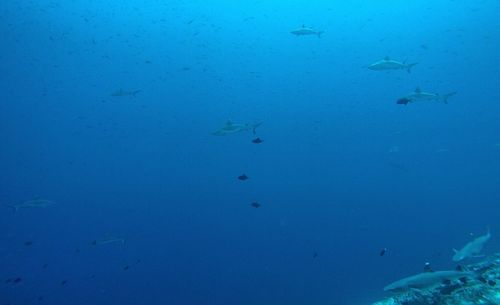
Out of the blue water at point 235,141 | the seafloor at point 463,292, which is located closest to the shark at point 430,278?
the seafloor at point 463,292

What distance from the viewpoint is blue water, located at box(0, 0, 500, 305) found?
28953 millimetres

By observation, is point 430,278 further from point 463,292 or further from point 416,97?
point 416,97

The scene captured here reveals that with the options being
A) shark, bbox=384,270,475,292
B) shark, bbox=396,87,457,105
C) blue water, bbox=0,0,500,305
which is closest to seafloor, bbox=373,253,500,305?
shark, bbox=384,270,475,292

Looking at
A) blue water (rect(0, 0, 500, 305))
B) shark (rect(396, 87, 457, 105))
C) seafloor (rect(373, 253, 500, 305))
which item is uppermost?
shark (rect(396, 87, 457, 105))

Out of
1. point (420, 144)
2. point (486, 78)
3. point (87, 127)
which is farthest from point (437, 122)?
point (87, 127)

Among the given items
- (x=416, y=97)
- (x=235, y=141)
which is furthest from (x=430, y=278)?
(x=235, y=141)

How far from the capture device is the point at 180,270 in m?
31.0

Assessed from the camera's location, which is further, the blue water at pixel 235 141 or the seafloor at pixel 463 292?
the blue water at pixel 235 141

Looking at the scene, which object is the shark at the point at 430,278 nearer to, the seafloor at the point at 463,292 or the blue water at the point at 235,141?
the seafloor at the point at 463,292

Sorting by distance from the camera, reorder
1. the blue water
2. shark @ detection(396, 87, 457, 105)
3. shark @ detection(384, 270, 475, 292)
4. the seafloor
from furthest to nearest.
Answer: the blue water, shark @ detection(396, 87, 457, 105), shark @ detection(384, 270, 475, 292), the seafloor

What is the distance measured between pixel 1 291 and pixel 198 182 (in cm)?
2124

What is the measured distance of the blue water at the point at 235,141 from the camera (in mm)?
28953

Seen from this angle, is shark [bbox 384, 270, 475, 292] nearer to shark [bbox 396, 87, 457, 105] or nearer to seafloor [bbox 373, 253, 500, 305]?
seafloor [bbox 373, 253, 500, 305]

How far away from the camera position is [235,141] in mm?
57750
